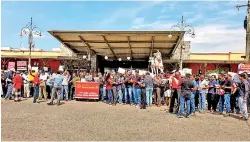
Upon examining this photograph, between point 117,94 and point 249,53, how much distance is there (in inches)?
399

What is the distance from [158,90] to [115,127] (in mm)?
7349

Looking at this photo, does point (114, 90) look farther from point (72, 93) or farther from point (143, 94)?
point (72, 93)

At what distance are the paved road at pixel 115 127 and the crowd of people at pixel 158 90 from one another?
1092mm

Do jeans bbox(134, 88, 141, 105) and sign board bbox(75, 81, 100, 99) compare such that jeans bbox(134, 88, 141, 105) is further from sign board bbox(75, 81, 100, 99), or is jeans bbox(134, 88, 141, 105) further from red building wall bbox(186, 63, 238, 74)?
red building wall bbox(186, 63, 238, 74)

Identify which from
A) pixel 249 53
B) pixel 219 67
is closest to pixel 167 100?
pixel 249 53

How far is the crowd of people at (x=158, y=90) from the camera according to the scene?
12.9 m

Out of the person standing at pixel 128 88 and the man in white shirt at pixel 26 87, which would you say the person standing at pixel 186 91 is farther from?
the man in white shirt at pixel 26 87

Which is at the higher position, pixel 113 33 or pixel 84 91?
pixel 113 33

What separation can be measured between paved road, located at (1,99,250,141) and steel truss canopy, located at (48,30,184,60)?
9.17 m

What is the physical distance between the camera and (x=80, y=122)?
10.7 m

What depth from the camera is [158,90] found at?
16906mm

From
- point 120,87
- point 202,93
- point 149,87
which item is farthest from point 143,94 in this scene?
point 202,93

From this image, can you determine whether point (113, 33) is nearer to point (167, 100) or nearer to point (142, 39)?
point (142, 39)

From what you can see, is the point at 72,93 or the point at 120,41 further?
the point at 120,41
